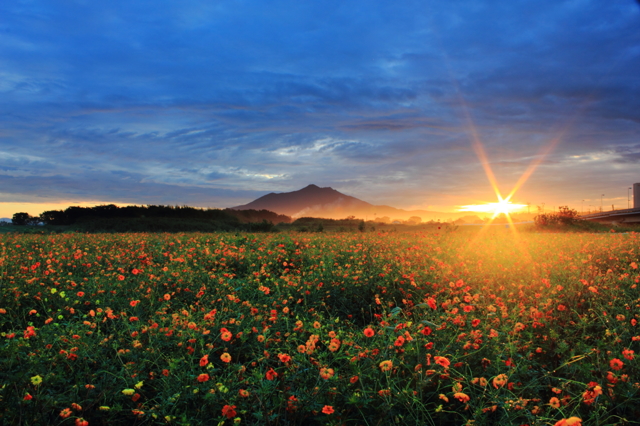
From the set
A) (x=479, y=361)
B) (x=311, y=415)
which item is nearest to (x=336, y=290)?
(x=479, y=361)

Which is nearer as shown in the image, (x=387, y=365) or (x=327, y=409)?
(x=327, y=409)

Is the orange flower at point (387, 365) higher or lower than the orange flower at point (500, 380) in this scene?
higher

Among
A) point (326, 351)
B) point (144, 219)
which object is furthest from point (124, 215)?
point (326, 351)

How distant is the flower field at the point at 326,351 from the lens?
2580 millimetres

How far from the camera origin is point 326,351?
3.60m

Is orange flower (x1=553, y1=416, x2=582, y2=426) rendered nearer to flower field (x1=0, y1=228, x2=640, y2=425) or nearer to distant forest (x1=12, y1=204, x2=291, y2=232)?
flower field (x1=0, y1=228, x2=640, y2=425)

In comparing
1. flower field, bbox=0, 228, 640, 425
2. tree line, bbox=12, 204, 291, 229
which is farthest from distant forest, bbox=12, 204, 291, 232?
flower field, bbox=0, 228, 640, 425

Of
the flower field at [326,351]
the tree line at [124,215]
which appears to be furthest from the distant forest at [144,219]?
the flower field at [326,351]

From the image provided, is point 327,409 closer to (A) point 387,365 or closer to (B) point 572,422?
(A) point 387,365

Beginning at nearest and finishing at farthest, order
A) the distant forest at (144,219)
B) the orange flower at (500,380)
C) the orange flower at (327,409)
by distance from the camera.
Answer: the orange flower at (327,409)
the orange flower at (500,380)
the distant forest at (144,219)

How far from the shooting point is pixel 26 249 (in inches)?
361

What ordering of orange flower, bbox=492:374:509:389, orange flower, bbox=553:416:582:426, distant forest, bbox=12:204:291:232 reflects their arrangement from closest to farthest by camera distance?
1. orange flower, bbox=553:416:582:426
2. orange flower, bbox=492:374:509:389
3. distant forest, bbox=12:204:291:232

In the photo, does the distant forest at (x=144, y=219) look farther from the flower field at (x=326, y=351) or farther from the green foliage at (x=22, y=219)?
the flower field at (x=326, y=351)

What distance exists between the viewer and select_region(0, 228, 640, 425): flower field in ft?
8.46
